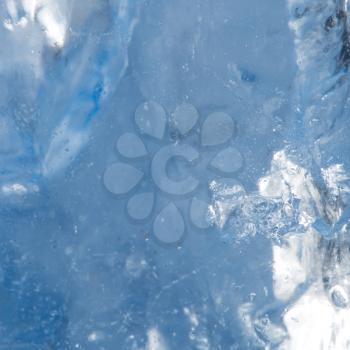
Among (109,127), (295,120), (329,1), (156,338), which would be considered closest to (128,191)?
(109,127)

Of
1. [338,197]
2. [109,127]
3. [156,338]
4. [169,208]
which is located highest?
[109,127]

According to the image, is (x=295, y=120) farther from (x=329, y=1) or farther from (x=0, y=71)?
(x=0, y=71)

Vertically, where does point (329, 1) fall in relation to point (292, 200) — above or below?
above

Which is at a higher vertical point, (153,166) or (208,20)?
(208,20)

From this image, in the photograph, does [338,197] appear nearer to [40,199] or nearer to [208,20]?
[208,20]

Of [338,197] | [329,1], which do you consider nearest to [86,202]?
[338,197]

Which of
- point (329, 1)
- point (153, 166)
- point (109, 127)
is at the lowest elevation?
point (153, 166)
